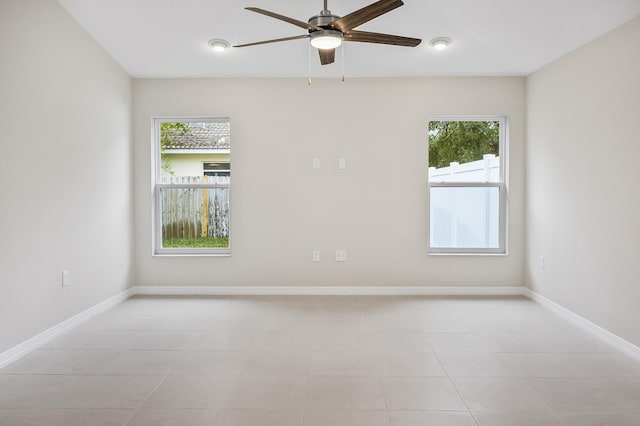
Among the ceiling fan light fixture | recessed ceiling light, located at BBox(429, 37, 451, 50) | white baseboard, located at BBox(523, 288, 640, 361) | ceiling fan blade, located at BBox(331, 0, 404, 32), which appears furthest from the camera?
recessed ceiling light, located at BBox(429, 37, 451, 50)

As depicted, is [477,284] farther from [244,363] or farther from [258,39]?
[258,39]

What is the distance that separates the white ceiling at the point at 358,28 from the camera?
3156mm

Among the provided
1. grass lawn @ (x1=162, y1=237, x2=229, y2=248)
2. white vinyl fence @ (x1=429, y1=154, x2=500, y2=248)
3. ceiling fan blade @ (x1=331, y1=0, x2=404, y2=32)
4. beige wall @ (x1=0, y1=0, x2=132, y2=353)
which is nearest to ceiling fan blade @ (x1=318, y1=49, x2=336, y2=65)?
ceiling fan blade @ (x1=331, y1=0, x2=404, y2=32)

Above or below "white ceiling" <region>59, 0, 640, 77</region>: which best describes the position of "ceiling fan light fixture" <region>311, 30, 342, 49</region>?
below

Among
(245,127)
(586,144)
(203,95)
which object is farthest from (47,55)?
(586,144)

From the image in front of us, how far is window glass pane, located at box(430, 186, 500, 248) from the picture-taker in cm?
462

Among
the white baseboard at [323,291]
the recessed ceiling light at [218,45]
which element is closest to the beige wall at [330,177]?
the white baseboard at [323,291]

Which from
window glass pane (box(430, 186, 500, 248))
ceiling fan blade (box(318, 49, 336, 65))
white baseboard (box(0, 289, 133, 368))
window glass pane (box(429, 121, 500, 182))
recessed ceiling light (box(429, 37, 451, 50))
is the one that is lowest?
white baseboard (box(0, 289, 133, 368))

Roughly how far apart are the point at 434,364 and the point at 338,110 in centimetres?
290

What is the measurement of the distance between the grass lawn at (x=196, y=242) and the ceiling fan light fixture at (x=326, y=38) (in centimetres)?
270

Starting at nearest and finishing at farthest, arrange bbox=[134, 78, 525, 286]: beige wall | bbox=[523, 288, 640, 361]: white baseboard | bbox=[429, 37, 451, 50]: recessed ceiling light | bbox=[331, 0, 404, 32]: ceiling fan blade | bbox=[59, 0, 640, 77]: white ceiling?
bbox=[331, 0, 404, 32]: ceiling fan blade < bbox=[523, 288, 640, 361]: white baseboard < bbox=[59, 0, 640, 77]: white ceiling < bbox=[429, 37, 451, 50]: recessed ceiling light < bbox=[134, 78, 525, 286]: beige wall

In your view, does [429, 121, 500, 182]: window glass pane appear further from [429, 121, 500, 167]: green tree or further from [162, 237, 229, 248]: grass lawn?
[162, 237, 229, 248]: grass lawn

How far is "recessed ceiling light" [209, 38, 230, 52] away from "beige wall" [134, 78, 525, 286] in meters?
0.69

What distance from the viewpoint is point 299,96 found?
14.8 ft
